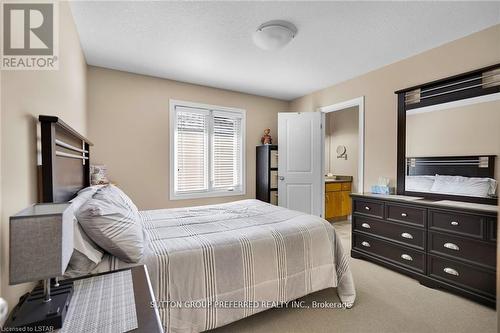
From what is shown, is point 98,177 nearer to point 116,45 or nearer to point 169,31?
point 116,45

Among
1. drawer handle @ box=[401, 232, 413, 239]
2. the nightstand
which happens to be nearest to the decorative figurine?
drawer handle @ box=[401, 232, 413, 239]

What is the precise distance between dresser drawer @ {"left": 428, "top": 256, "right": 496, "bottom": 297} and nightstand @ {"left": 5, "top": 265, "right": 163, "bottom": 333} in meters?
2.63

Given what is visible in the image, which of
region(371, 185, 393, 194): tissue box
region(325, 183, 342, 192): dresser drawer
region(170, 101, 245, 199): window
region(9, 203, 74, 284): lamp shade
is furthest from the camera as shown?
region(325, 183, 342, 192): dresser drawer

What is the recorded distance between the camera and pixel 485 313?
191 cm

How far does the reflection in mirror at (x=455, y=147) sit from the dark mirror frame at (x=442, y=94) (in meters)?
0.05

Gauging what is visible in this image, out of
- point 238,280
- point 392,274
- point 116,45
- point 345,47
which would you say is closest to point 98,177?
point 116,45

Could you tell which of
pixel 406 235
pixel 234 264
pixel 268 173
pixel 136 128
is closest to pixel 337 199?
pixel 268 173

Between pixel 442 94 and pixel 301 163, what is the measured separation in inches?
82.1

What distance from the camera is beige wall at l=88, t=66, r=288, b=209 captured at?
3209 mm

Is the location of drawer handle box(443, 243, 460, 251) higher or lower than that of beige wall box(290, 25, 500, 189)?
lower

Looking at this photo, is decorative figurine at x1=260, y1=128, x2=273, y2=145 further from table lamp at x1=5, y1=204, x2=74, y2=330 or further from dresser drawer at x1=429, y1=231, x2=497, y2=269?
table lamp at x1=5, y1=204, x2=74, y2=330

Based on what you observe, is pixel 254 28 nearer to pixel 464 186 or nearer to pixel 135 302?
pixel 135 302

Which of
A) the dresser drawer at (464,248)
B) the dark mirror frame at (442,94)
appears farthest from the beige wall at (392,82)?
the dresser drawer at (464,248)

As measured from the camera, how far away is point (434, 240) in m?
2.32
